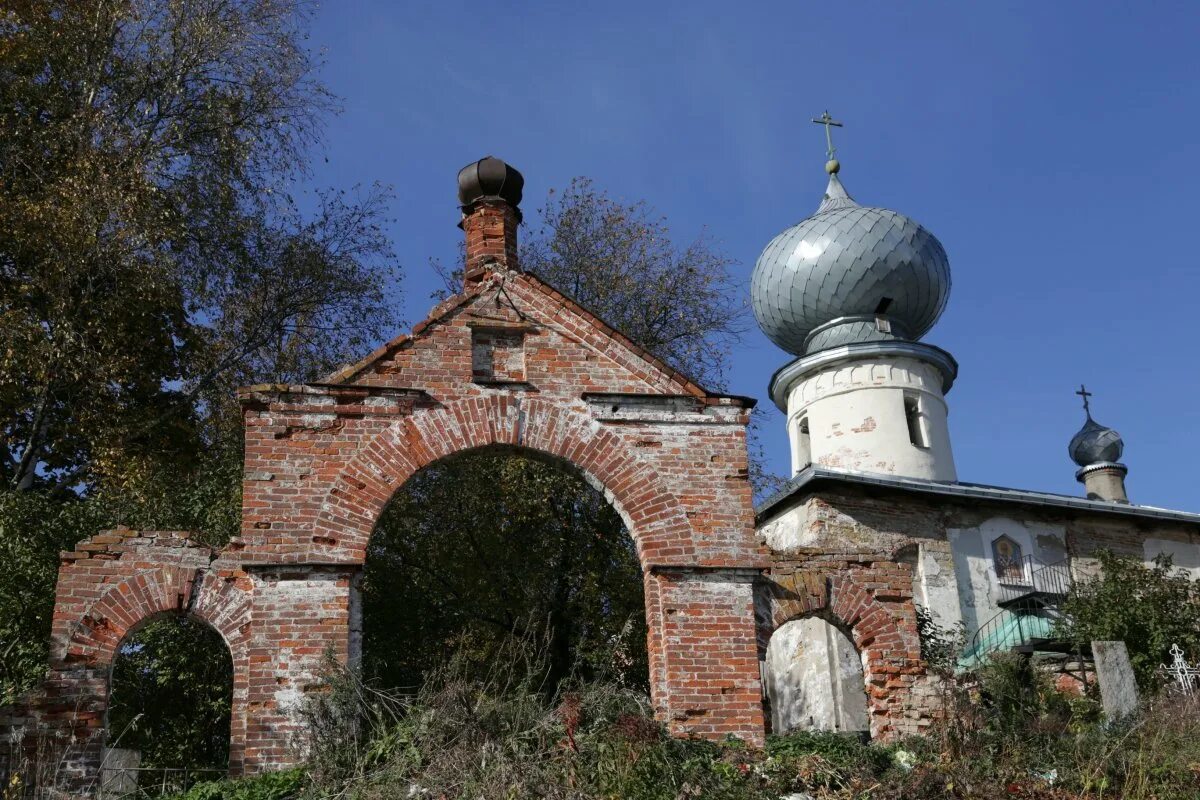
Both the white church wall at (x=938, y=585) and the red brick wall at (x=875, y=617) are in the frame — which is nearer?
the red brick wall at (x=875, y=617)

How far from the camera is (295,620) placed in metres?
10.2

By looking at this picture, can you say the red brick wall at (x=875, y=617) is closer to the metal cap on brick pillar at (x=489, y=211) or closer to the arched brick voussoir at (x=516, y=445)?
the arched brick voussoir at (x=516, y=445)

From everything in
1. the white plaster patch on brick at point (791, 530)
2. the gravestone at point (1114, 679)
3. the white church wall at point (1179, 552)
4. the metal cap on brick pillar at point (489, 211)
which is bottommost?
the gravestone at point (1114, 679)

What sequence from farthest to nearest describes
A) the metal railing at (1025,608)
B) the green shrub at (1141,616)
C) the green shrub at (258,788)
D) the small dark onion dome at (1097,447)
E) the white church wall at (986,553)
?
the small dark onion dome at (1097,447)
the white church wall at (986,553)
the metal railing at (1025,608)
the green shrub at (1141,616)
the green shrub at (258,788)

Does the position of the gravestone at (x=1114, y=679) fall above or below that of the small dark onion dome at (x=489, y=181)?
below

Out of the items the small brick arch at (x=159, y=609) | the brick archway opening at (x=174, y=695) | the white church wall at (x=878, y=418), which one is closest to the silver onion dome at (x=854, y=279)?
the white church wall at (x=878, y=418)

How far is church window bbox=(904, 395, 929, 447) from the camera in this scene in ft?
72.0

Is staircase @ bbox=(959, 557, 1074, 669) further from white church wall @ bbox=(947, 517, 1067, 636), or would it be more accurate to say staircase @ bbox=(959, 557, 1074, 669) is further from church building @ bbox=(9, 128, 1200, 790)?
church building @ bbox=(9, 128, 1200, 790)

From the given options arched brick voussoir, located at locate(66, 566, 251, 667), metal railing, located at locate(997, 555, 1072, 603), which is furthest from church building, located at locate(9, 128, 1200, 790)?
metal railing, located at locate(997, 555, 1072, 603)

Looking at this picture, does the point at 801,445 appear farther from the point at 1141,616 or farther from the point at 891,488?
the point at 1141,616

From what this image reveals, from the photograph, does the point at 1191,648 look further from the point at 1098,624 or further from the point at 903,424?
the point at 903,424

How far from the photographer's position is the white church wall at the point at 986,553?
19.1 m

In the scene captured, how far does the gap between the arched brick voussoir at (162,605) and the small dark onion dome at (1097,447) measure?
19.8m

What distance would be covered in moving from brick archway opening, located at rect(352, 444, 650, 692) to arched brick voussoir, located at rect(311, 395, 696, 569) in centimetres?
632
